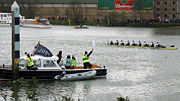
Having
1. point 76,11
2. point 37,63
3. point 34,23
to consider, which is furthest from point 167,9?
point 37,63

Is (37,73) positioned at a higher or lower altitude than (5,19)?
lower

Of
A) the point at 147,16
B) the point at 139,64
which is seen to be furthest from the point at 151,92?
the point at 147,16

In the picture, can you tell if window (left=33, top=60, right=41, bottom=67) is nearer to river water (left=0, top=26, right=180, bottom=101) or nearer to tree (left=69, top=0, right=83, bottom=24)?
river water (left=0, top=26, right=180, bottom=101)

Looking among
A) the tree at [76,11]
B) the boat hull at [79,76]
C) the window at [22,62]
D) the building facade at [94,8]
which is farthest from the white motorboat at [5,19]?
the window at [22,62]

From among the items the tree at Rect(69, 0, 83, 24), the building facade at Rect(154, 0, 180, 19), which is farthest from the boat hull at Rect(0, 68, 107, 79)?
the building facade at Rect(154, 0, 180, 19)

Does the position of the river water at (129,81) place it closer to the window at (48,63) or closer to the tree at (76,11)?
the window at (48,63)

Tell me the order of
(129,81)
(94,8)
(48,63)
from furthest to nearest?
1. (94,8)
2. (129,81)
3. (48,63)

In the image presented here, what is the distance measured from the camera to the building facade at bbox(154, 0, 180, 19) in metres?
175

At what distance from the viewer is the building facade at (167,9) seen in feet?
575

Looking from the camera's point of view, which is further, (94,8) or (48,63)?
(94,8)

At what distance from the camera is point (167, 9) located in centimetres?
17725

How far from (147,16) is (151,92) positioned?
13127cm

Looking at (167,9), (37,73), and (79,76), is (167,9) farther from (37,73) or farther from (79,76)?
(37,73)

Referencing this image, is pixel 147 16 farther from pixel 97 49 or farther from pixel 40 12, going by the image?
pixel 97 49
